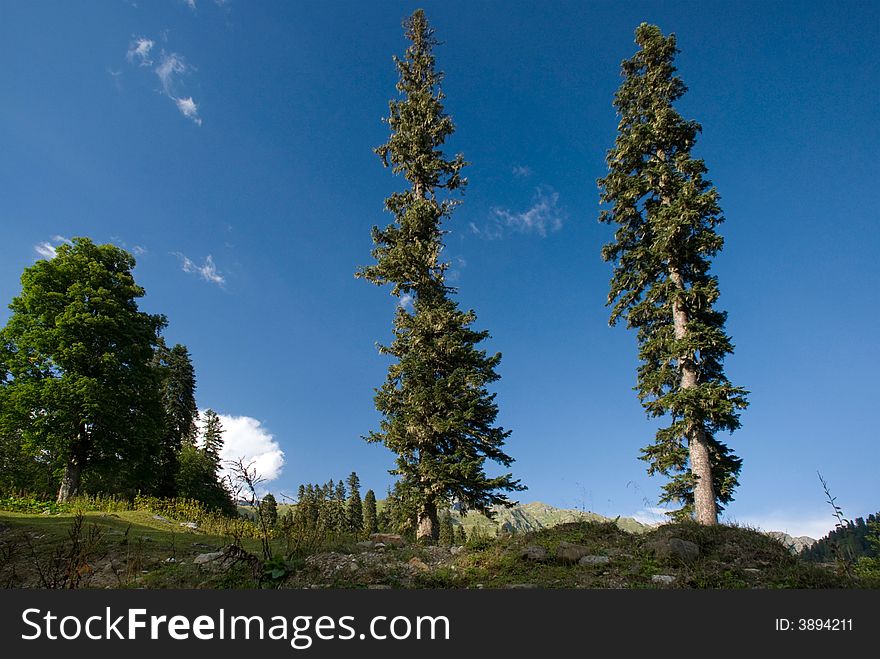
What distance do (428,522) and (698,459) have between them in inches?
328

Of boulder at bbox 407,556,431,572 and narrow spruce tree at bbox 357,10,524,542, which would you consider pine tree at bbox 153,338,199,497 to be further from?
boulder at bbox 407,556,431,572

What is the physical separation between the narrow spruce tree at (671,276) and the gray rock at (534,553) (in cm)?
699

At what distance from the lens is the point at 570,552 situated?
712cm

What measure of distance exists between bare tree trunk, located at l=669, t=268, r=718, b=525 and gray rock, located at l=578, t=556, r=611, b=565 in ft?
19.8

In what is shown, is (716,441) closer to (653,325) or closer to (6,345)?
(653,325)

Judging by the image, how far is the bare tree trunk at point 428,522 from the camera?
1338cm

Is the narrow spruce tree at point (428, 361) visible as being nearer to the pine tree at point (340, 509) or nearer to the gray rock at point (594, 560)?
the gray rock at point (594, 560)

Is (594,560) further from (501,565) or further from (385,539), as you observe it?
(385,539)

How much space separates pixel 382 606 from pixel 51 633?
296 centimetres

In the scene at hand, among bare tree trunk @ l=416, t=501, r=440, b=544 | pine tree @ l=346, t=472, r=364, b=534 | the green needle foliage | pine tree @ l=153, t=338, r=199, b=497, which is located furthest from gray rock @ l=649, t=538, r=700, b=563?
pine tree @ l=346, t=472, r=364, b=534

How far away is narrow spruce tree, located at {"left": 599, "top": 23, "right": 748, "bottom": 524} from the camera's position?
12.3 metres

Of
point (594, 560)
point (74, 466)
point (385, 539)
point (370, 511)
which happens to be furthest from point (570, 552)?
point (370, 511)

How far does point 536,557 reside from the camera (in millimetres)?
7199

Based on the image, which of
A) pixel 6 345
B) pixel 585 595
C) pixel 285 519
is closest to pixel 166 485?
pixel 6 345
